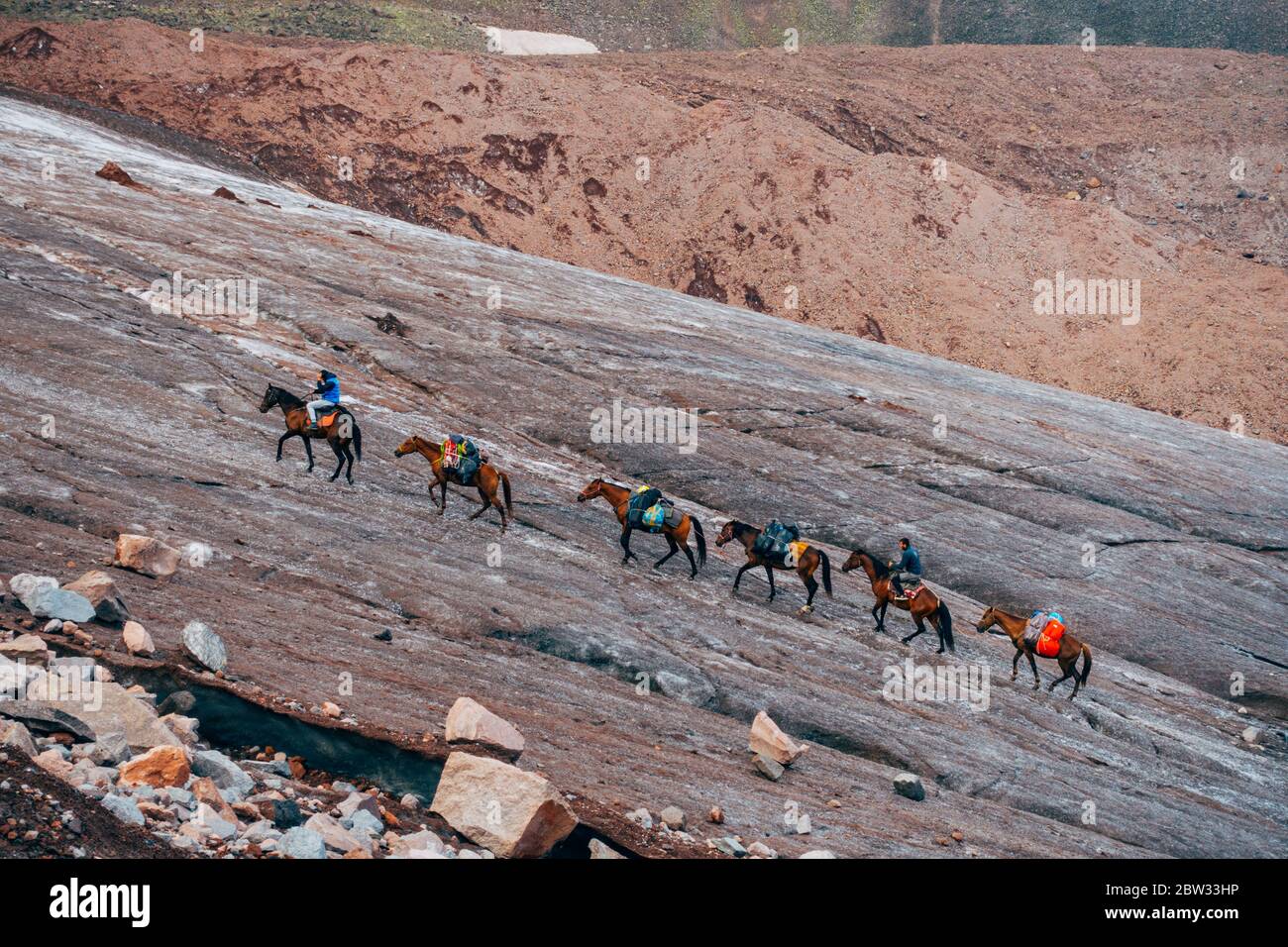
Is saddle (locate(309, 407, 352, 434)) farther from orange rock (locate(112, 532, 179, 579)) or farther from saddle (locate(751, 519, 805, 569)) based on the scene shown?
saddle (locate(751, 519, 805, 569))

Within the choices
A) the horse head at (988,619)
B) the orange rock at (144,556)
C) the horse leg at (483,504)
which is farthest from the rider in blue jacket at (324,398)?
the horse head at (988,619)

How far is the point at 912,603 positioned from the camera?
2319 centimetres

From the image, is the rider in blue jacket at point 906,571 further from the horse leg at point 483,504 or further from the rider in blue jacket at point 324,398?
the rider in blue jacket at point 324,398

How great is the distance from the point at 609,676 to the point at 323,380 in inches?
342

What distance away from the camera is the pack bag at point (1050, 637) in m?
23.1

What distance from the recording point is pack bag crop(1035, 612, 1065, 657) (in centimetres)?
2306

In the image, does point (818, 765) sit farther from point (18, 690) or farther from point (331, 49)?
point (331, 49)

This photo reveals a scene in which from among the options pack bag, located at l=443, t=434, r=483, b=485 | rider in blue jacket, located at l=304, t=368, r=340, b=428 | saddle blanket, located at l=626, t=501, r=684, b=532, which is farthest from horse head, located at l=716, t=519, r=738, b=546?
rider in blue jacket, located at l=304, t=368, r=340, b=428

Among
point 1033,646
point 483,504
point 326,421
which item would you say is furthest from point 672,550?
point 1033,646

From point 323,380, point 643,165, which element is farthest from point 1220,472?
point 643,165

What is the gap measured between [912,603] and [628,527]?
609 cm

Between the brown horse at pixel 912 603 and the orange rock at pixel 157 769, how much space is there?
15.9 meters

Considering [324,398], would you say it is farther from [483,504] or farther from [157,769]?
[157,769]

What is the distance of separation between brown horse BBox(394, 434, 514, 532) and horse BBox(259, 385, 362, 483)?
1022mm
